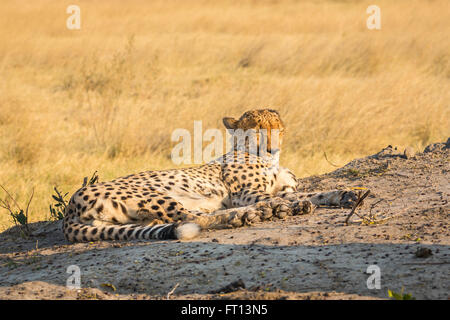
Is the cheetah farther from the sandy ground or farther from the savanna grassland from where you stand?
the savanna grassland

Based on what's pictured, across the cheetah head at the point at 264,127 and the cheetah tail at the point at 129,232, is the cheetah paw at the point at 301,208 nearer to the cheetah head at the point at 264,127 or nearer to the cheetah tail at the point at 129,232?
the cheetah tail at the point at 129,232

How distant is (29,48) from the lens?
12.0 metres

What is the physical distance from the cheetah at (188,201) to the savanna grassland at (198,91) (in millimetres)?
1424

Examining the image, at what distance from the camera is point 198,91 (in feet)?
29.0

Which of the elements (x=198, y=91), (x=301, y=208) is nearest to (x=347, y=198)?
(x=301, y=208)

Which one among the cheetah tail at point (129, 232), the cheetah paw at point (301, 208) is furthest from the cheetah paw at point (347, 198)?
the cheetah tail at point (129, 232)

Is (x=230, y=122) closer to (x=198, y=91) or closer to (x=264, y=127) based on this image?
(x=264, y=127)

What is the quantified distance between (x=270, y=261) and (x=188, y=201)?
124cm

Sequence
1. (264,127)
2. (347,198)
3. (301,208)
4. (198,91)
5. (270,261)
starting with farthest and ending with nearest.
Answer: (198,91), (264,127), (347,198), (301,208), (270,261)

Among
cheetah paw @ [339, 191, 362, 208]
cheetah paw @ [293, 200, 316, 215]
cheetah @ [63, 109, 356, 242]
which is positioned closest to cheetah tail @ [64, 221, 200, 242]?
cheetah @ [63, 109, 356, 242]
